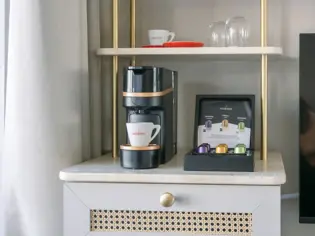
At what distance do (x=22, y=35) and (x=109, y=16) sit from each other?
1.78 feet

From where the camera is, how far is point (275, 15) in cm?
184

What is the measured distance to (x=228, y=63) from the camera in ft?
6.13

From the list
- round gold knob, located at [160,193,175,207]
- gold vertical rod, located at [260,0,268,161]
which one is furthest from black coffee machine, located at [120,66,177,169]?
gold vertical rod, located at [260,0,268,161]

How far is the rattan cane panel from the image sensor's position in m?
1.35

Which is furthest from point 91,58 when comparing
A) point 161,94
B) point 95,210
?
point 95,210

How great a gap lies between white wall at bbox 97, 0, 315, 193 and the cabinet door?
484 mm

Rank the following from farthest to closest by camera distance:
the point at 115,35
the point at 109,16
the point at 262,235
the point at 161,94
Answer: the point at 109,16 < the point at 115,35 < the point at 161,94 < the point at 262,235

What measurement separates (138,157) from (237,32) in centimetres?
56

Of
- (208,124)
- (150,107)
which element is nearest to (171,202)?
(150,107)

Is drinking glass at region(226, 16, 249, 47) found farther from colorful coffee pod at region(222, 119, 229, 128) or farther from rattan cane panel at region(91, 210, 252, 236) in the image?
rattan cane panel at region(91, 210, 252, 236)

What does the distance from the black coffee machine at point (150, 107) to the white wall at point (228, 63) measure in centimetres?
22

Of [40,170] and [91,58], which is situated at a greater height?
[91,58]

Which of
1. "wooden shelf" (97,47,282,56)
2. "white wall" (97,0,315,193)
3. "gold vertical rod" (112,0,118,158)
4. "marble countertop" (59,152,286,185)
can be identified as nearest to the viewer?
"marble countertop" (59,152,286,185)

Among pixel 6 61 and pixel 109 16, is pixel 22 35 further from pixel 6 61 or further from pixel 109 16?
pixel 109 16
